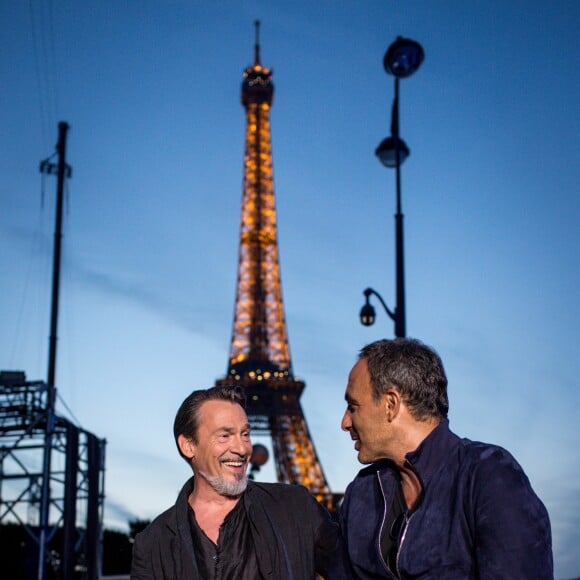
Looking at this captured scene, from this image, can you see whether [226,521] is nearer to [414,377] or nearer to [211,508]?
[211,508]

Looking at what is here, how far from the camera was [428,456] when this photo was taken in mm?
→ 3521

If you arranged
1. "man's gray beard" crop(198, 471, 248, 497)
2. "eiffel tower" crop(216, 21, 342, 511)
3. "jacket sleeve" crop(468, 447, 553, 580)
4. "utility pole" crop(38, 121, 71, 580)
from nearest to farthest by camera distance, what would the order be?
1. "jacket sleeve" crop(468, 447, 553, 580)
2. "man's gray beard" crop(198, 471, 248, 497)
3. "utility pole" crop(38, 121, 71, 580)
4. "eiffel tower" crop(216, 21, 342, 511)

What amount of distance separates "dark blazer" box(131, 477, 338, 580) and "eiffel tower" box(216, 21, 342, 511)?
48.4m

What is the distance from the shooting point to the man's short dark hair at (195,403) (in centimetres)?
494

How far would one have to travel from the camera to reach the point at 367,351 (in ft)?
12.1

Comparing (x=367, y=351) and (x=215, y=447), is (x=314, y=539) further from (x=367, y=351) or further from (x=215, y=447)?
(x=367, y=351)

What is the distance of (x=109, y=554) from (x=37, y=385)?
44.3 metres

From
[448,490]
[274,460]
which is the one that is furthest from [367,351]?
[274,460]

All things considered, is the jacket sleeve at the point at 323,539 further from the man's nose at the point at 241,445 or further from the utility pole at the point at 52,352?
the utility pole at the point at 52,352

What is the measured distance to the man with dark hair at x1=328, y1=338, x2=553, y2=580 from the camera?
3166 mm

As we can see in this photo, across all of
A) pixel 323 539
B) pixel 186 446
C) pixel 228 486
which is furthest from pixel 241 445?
pixel 323 539

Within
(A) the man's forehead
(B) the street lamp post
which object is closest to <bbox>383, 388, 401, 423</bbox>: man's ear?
(A) the man's forehead

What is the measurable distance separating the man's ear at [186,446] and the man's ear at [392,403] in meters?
1.68

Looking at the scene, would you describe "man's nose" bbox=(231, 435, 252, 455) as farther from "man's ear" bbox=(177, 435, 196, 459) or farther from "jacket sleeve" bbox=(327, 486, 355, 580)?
"jacket sleeve" bbox=(327, 486, 355, 580)
